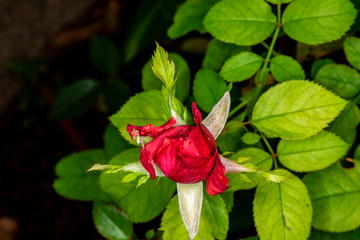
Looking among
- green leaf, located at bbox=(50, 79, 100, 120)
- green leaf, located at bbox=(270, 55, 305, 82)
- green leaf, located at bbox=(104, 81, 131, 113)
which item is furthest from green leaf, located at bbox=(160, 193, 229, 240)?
green leaf, located at bbox=(50, 79, 100, 120)

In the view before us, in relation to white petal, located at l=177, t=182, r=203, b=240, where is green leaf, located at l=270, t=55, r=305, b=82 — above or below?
above

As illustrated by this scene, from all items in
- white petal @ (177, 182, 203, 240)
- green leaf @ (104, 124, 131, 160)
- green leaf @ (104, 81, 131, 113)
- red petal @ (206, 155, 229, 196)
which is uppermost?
red petal @ (206, 155, 229, 196)

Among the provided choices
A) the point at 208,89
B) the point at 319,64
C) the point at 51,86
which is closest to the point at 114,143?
the point at 208,89

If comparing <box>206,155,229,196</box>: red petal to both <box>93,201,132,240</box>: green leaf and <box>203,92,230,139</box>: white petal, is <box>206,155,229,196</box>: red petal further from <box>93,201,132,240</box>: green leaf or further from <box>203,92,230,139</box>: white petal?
<box>93,201,132,240</box>: green leaf

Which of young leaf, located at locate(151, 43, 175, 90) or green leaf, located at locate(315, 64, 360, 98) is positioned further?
green leaf, located at locate(315, 64, 360, 98)

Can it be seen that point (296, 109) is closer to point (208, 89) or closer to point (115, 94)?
point (208, 89)

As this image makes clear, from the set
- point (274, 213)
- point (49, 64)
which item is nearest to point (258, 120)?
point (274, 213)

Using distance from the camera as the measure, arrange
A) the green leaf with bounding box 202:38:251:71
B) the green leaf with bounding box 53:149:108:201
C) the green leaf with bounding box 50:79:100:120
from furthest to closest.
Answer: the green leaf with bounding box 50:79:100:120 < the green leaf with bounding box 53:149:108:201 < the green leaf with bounding box 202:38:251:71
